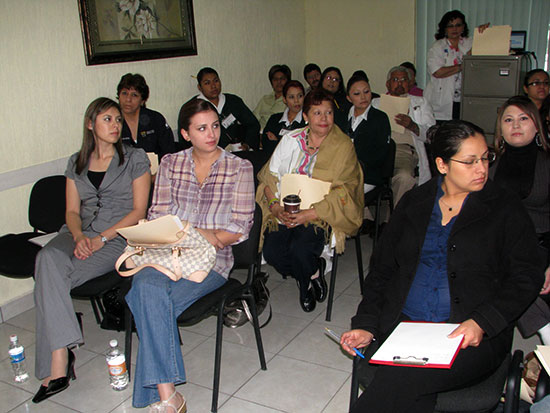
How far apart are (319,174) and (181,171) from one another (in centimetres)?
93

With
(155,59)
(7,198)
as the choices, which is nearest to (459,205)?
(7,198)

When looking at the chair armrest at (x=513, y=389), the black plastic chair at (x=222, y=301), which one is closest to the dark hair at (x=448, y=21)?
the black plastic chair at (x=222, y=301)

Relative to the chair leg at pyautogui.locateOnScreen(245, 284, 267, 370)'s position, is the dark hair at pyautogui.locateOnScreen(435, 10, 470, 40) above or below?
above

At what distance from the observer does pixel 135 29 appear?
13.8 ft

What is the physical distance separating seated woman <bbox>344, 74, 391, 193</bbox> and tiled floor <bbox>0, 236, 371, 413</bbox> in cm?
96

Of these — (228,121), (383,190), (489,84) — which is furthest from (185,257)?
(489,84)

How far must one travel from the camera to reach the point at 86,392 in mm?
2664

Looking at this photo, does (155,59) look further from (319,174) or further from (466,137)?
(466,137)

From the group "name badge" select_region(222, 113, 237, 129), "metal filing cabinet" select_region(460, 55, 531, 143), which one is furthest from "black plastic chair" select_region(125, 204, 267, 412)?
"metal filing cabinet" select_region(460, 55, 531, 143)

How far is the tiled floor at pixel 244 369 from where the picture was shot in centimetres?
251

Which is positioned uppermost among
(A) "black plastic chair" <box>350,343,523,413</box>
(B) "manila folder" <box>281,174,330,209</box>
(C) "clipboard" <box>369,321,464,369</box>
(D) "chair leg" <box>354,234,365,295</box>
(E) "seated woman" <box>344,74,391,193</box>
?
(E) "seated woman" <box>344,74,391,193</box>

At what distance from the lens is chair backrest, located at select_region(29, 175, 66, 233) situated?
3332mm

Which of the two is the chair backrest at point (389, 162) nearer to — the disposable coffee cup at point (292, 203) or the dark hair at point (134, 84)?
the disposable coffee cup at point (292, 203)

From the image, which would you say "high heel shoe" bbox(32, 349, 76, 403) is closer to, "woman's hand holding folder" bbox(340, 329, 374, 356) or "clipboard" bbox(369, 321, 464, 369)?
"woman's hand holding folder" bbox(340, 329, 374, 356)
